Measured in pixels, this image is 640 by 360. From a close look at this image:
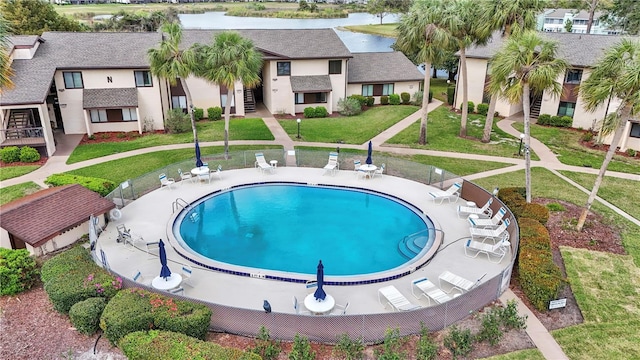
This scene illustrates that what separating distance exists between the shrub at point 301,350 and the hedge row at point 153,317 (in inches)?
101

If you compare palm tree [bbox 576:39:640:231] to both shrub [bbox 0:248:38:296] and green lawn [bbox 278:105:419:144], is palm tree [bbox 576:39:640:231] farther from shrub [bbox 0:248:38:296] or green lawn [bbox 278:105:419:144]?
shrub [bbox 0:248:38:296]

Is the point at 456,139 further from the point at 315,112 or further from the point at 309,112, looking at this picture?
the point at 309,112

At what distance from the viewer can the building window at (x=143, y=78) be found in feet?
111

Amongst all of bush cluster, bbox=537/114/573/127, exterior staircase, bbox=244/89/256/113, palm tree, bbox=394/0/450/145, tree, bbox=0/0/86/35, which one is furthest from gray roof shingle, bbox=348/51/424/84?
tree, bbox=0/0/86/35

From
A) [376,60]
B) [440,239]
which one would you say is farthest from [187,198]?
[376,60]

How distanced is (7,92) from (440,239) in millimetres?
26987

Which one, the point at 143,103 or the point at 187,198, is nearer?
the point at 187,198

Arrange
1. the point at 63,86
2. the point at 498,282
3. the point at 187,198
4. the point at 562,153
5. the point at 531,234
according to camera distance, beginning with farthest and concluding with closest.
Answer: the point at 63,86 → the point at 562,153 → the point at 187,198 → the point at 531,234 → the point at 498,282

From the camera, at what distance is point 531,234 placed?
682 inches

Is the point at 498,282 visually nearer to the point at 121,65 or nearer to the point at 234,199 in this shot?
the point at 234,199

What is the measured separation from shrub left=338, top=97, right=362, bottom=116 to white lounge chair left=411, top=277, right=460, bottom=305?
26.0m

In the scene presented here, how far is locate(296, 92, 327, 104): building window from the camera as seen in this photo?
131 feet

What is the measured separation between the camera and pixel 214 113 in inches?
1480

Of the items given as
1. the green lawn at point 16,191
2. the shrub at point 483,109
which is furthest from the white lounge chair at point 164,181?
the shrub at point 483,109
